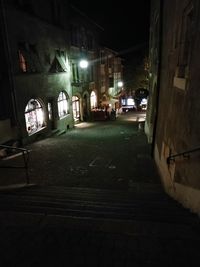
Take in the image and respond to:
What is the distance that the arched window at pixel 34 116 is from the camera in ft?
52.8

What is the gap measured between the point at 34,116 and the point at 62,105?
5.10 metres

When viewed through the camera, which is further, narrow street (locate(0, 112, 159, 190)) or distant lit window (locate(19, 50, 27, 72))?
distant lit window (locate(19, 50, 27, 72))

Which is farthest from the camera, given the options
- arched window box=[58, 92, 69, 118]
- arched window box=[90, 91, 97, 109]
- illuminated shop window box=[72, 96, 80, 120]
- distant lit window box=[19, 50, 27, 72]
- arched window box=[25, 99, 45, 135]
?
arched window box=[90, 91, 97, 109]

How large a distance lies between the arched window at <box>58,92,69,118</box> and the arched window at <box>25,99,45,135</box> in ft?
10.8

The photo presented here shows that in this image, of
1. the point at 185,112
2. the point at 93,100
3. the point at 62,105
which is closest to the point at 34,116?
the point at 62,105

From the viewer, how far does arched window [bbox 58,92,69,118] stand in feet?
69.1

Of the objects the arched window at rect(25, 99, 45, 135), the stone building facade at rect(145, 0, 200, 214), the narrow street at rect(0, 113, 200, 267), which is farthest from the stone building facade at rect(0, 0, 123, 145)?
the stone building facade at rect(145, 0, 200, 214)

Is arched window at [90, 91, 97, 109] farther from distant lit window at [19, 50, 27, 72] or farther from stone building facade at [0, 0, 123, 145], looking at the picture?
distant lit window at [19, 50, 27, 72]

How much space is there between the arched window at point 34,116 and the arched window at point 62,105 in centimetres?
331

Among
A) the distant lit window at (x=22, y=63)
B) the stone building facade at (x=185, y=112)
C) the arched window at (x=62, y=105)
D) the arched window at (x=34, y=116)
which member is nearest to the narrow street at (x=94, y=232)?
the stone building facade at (x=185, y=112)

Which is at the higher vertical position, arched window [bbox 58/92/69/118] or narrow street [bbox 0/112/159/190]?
arched window [bbox 58/92/69/118]

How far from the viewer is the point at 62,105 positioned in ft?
71.3

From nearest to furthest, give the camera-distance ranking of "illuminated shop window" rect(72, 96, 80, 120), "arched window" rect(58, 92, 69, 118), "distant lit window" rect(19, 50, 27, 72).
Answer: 1. "distant lit window" rect(19, 50, 27, 72)
2. "arched window" rect(58, 92, 69, 118)
3. "illuminated shop window" rect(72, 96, 80, 120)

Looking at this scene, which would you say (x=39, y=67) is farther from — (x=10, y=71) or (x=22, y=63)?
(x=10, y=71)
